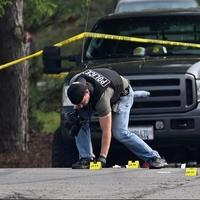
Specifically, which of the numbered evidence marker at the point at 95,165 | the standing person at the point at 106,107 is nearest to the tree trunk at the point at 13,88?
the standing person at the point at 106,107

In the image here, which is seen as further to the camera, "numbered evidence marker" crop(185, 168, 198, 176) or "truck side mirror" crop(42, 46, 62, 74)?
"truck side mirror" crop(42, 46, 62, 74)

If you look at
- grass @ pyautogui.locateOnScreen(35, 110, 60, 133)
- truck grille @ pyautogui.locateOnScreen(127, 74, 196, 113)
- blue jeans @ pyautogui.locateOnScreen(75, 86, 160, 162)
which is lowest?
grass @ pyautogui.locateOnScreen(35, 110, 60, 133)

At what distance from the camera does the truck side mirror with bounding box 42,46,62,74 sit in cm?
1112

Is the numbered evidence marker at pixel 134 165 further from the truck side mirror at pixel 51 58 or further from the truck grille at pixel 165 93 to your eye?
the truck side mirror at pixel 51 58

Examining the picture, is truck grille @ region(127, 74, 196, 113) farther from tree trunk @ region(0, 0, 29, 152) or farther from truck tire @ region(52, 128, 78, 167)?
tree trunk @ region(0, 0, 29, 152)

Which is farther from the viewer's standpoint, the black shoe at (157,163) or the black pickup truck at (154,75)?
the black pickup truck at (154,75)

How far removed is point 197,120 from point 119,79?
3.51 ft

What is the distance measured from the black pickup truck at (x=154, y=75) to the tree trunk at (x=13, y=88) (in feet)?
6.56

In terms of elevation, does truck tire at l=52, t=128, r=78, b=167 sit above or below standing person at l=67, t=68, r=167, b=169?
below

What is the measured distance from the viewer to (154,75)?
33.8ft

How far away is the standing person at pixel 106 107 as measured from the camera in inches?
371

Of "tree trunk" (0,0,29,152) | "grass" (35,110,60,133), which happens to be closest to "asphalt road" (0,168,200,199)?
"tree trunk" (0,0,29,152)

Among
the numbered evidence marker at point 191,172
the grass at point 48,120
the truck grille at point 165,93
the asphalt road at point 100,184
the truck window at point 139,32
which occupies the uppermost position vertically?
the truck window at point 139,32

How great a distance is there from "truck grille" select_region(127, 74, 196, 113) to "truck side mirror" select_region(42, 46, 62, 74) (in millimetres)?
1228
